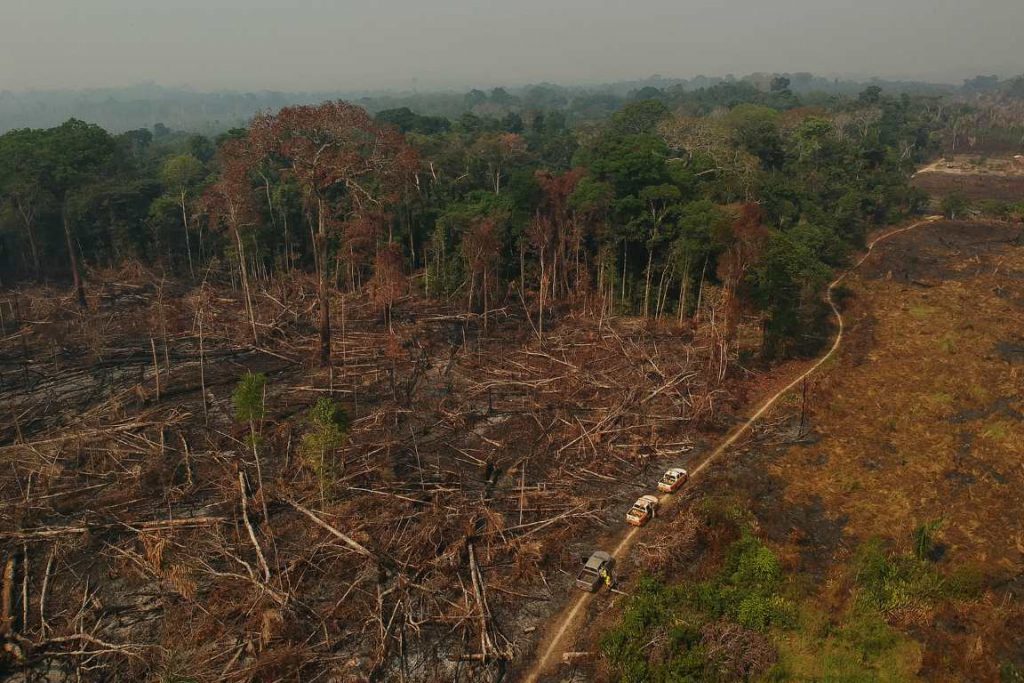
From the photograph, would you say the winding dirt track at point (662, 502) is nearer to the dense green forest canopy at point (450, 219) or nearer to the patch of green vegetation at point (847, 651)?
the dense green forest canopy at point (450, 219)

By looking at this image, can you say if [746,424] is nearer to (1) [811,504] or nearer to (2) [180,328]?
(1) [811,504]

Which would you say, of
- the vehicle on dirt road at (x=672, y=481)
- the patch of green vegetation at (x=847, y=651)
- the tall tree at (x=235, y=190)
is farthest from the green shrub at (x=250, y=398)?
the patch of green vegetation at (x=847, y=651)

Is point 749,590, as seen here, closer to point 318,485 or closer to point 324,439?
point 324,439

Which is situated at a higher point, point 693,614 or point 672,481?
point 672,481

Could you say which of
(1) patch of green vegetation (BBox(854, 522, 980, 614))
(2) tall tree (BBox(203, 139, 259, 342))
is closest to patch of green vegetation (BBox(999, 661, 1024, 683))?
(1) patch of green vegetation (BBox(854, 522, 980, 614))

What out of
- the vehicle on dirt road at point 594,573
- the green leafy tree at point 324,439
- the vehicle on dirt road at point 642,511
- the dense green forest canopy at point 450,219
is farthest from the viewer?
the dense green forest canopy at point 450,219

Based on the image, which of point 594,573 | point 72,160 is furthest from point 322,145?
point 594,573
